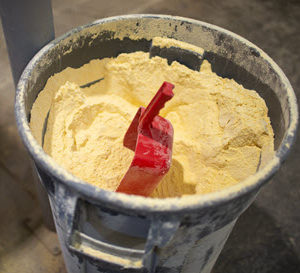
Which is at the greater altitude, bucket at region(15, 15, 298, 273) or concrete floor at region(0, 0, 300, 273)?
bucket at region(15, 15, 298, 273)

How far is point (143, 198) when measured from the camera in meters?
0.56

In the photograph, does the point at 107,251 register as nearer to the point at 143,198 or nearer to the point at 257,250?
the point at 143,198

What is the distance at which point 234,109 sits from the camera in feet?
3.05

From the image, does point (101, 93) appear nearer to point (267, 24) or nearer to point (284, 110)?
point (284, 110)

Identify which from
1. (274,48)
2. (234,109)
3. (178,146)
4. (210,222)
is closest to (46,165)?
(210,222)

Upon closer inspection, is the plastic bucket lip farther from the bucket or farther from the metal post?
the metal post

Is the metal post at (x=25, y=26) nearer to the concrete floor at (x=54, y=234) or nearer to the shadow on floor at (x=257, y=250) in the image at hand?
the concrete floor at (x=54, y=234)

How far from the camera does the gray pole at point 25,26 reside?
0.82 meters

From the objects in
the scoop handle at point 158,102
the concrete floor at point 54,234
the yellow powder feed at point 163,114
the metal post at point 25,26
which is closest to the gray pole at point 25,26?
the metal post at point 25,26

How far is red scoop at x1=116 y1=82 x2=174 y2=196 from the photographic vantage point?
772 millimetres

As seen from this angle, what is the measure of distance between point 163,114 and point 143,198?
511 millimetres

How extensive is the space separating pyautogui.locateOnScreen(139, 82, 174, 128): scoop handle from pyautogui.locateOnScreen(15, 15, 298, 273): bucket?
231mm

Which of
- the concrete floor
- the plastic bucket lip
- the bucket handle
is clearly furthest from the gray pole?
the concrete floor

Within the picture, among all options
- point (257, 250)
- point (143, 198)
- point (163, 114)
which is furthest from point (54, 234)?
point (143, 198)
